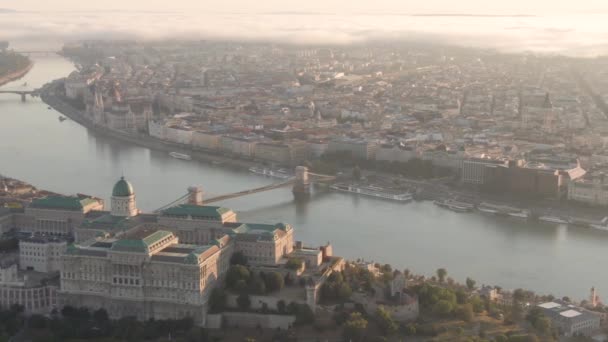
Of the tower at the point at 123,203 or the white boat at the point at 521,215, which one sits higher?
the tower at the point at 123,203

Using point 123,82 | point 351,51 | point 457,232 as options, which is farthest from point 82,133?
point 351,51

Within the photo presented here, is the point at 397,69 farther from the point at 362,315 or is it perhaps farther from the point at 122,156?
the point at 362,315

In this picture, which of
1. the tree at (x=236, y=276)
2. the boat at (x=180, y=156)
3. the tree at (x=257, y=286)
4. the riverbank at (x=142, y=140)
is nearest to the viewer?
the tree at (x=257, y=286)

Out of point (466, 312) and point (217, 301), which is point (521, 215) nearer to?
point (466, 312)

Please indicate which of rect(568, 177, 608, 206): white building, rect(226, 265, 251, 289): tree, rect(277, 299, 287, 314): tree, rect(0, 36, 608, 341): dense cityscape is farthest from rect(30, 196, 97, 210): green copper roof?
rect(568, 177, 608, 206): white building

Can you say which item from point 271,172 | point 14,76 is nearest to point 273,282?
point 271,172

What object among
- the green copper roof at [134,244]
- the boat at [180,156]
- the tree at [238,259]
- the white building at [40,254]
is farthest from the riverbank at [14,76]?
the green copper roof at [134,244]

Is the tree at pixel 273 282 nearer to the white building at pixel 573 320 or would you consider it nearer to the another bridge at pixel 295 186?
the white building at pixel 573 320
